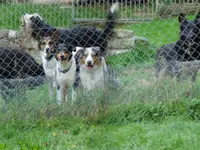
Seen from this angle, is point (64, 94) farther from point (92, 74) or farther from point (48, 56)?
point (48, 56)

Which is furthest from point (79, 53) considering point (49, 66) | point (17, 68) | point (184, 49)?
point (184, 49)

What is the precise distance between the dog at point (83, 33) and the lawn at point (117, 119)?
139 cm

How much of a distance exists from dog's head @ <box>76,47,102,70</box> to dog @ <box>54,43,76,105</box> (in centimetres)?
13

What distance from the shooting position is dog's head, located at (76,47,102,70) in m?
6.01

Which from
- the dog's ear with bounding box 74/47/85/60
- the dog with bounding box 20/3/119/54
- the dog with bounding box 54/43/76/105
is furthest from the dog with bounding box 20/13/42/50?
the dog with bounding box 54/43/76/105

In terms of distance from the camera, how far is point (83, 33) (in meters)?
7.08

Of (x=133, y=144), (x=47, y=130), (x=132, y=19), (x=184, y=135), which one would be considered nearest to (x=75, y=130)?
(x=47, y=130)

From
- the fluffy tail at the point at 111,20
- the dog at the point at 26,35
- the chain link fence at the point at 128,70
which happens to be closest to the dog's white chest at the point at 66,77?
the chain link fence at the point at 128,70

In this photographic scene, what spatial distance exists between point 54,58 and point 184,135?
2.79m

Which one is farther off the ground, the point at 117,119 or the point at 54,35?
the point at 54,35

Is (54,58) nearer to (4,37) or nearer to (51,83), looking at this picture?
(51,83)

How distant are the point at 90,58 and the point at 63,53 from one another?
35 centimetres

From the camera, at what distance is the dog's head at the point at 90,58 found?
6.01m

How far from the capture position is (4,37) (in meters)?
8.78
